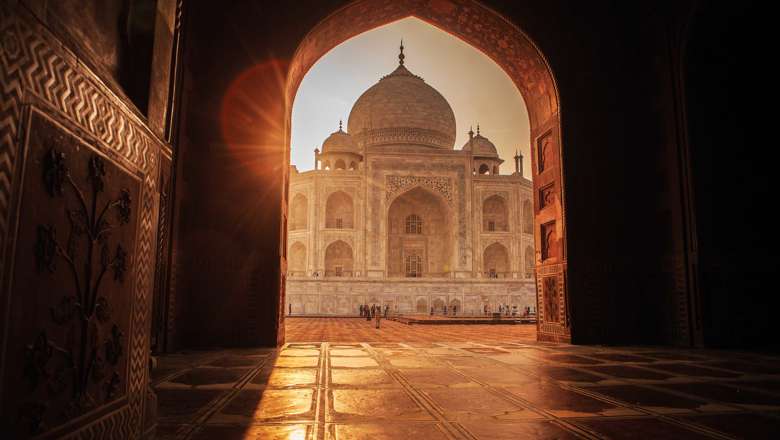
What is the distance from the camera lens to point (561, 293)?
6.05 meters

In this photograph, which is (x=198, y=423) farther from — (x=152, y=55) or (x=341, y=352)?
(x=341, y=352)

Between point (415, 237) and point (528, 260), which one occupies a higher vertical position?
point (415, 237)

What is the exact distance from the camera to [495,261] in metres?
25.8

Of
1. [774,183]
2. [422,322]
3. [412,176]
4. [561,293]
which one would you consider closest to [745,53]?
[774,183]

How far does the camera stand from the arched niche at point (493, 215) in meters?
25.8

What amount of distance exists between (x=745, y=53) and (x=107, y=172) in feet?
21.7

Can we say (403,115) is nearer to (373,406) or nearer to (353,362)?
(353,362)

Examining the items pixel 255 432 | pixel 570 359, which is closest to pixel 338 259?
pixel 570 359

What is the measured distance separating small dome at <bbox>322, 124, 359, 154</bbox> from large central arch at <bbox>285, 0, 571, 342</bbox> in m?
19.7

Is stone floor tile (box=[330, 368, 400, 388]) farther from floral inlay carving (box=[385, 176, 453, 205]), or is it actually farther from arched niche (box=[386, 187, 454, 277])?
arched niche (box=[386, 187, 454, 277])

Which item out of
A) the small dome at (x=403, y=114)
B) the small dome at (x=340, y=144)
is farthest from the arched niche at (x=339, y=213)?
the small dome at (x=403, y=114)

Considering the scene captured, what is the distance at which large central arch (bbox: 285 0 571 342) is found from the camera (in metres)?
6.15

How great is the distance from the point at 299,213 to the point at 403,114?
6.91m

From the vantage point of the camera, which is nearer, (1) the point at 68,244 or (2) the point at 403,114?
(1) the point at 68,244
